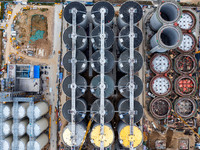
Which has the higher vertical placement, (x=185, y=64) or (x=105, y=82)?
(x=185, y=64)

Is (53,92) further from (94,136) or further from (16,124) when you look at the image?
(94,136)

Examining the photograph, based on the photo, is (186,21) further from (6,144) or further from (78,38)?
(6,144)

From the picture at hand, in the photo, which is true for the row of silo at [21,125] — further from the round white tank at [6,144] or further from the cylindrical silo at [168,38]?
the cylindrical silo at [168,38]

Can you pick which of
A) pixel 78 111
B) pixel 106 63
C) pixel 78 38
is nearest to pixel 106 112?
pixel 78 111

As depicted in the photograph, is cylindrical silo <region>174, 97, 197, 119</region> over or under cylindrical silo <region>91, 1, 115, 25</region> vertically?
under

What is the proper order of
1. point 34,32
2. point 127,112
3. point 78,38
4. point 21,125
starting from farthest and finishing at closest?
point 34,32
point 21,125
point 78,38
point 127,112

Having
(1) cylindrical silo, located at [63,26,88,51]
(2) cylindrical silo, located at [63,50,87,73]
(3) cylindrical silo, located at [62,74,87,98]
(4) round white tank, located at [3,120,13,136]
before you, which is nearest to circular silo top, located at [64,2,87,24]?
(1) cylindrical silo, located at [63,26,88,51]

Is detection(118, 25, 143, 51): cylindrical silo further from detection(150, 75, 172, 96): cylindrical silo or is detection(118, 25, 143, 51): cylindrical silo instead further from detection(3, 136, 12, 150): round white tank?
detection(3, 136, 12, 150): round white tank
